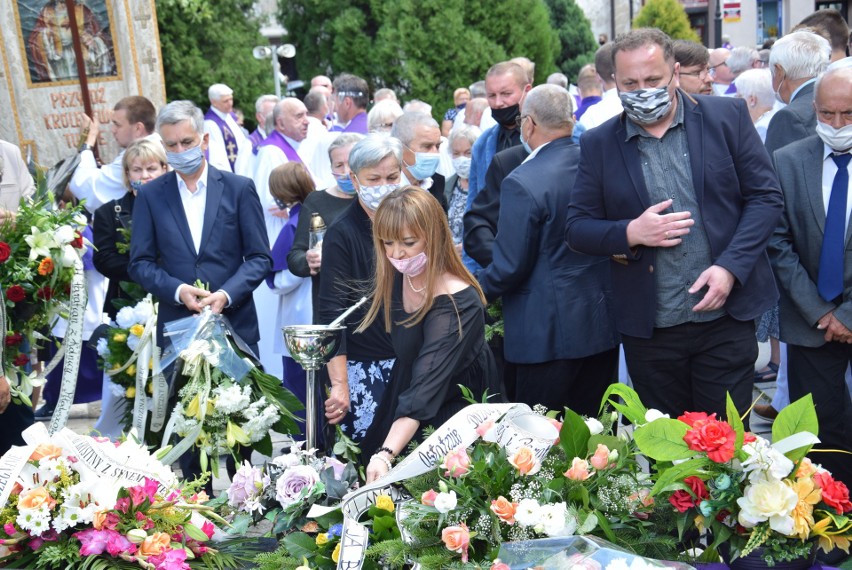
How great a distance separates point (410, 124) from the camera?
6.25 m

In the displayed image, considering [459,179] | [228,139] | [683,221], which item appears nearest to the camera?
[683,221]

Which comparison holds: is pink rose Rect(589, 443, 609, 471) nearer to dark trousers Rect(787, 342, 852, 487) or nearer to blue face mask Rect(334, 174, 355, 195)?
dark trousers Rect(787, 342, 852, 487)

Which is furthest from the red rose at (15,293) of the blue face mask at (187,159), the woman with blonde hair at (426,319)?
the woman with blonde hair at (426,319)

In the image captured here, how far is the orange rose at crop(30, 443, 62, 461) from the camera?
3.37m

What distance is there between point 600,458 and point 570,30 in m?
26.8

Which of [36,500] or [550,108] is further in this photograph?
[550,108]

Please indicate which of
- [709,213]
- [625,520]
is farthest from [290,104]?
[625,520]

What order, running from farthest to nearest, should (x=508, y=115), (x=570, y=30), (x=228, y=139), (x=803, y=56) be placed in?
(x=570, y=30) < (x=228, y=139) < (x=508, y=115) < (x=803, y=56)

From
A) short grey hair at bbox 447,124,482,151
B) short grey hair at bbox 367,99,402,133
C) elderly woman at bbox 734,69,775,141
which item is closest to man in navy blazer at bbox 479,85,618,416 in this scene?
short grey hair at bbox 447,124,482,151

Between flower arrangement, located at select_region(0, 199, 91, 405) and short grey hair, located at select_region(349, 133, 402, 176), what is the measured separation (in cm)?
161

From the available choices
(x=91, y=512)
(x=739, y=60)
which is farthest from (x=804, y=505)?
(x=739, y=60)

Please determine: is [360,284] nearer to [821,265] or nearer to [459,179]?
[821,265]

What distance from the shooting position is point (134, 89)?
9375mm

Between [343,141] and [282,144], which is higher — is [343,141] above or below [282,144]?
above
